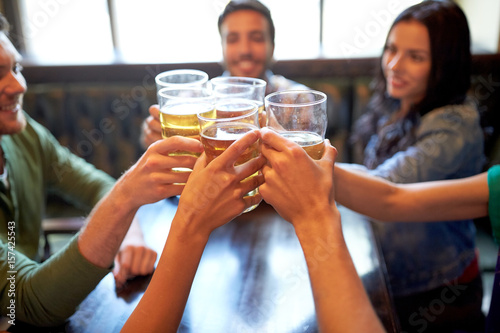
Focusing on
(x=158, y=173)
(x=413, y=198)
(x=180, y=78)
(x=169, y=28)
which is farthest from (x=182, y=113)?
(x=169, y=28)

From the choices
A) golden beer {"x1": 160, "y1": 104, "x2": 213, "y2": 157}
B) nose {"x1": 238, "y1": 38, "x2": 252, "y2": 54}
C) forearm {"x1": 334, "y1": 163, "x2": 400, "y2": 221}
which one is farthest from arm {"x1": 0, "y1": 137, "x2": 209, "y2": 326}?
nose {"x1": 238, "y1": 38, "x2": 252, "y2": 54}

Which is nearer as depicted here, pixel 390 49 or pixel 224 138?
pixel 224 138

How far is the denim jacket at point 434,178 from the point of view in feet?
5.54

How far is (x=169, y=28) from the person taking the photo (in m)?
3.35

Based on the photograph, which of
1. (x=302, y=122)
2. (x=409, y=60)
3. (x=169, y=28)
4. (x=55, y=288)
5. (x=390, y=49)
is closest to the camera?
(x=302, y=122)

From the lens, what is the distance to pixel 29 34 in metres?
3.38

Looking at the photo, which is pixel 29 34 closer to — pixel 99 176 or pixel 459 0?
pixel 99 176

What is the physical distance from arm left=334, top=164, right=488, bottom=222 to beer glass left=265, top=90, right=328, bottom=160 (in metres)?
0.36

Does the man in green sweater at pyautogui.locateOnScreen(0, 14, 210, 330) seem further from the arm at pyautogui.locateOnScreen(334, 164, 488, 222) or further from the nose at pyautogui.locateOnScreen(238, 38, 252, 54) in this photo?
the nose at pyautogui.locateOnScreen(238, 38, 252, 54)

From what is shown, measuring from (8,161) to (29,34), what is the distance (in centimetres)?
223

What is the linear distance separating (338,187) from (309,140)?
0.38m

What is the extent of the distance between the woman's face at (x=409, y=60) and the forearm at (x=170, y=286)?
125 centimetres

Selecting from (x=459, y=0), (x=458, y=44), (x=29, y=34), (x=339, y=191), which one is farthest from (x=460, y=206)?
(x=29, y=34)

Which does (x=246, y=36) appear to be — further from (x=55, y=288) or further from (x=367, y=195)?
(x=55, y=288)
